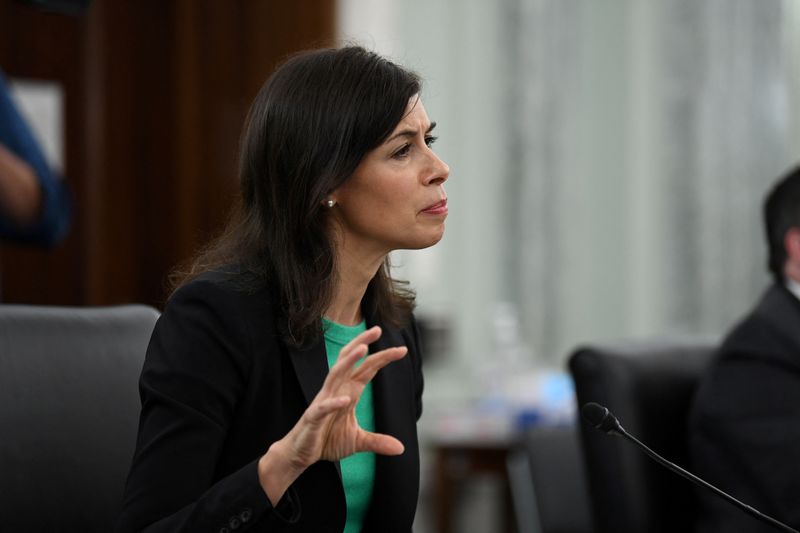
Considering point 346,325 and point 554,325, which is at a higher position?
point 346,325

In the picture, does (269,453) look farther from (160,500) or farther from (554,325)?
(554,325)

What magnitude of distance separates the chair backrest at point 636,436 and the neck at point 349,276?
78 cm

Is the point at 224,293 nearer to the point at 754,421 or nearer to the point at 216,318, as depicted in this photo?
the point at 216,318

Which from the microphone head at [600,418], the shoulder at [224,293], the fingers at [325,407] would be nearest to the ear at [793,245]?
the microphone head at [600,418]

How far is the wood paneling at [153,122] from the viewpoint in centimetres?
365

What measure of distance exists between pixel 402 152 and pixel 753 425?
43.2 inches

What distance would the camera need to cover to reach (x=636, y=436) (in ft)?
7.33

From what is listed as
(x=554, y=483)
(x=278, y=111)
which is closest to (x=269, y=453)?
(x=278, y=111)

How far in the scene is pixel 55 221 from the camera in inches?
78.0

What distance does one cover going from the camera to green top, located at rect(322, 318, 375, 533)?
1508 millimetres

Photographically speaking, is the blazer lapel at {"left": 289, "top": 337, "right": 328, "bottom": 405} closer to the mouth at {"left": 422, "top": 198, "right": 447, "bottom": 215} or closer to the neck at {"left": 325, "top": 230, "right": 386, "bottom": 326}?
the neck at {"left": 325, "top": 230, "right": 386, "bottom": 326}

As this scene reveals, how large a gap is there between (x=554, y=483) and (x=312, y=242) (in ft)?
3.62

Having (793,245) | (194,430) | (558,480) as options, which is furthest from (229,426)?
(793,245)

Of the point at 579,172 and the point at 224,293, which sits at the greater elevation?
the point at 224,293
